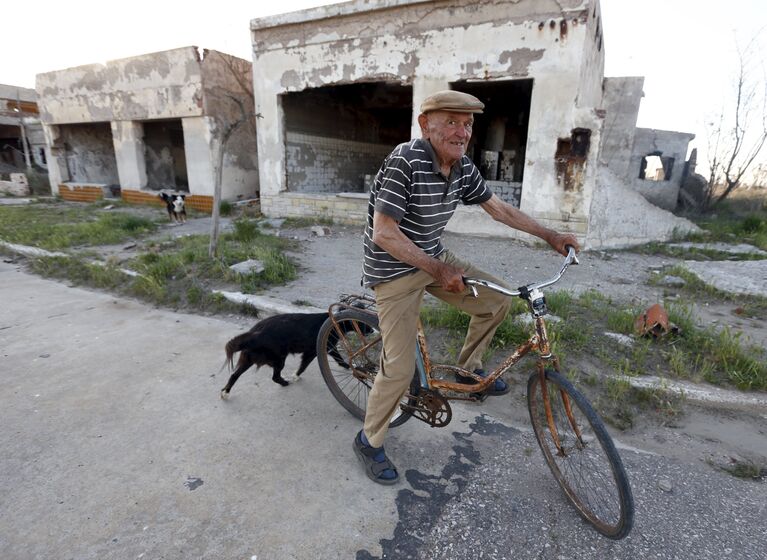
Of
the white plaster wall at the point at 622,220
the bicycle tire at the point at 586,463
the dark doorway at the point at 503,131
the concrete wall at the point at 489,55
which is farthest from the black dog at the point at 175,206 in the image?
the bicycle tire at the point at 586,463

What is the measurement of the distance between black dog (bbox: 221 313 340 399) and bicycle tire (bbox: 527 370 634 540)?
1.38 meters

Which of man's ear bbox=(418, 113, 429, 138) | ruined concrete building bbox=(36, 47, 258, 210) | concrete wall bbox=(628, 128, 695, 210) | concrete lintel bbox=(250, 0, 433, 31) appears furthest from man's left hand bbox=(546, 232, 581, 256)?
concrete wall bbox=(628, 128, 695, 210)

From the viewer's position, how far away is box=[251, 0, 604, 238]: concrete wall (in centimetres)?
673

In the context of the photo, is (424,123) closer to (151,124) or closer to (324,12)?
(324,12)

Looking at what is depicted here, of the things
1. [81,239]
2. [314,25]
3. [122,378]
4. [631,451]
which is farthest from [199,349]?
[314,25]

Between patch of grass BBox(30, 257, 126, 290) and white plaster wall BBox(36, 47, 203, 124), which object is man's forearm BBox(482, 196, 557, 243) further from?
white plaster wall BBox(36, 47, 203, 124)

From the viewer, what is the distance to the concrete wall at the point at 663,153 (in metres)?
12.6

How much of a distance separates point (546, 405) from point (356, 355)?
1.11 meters

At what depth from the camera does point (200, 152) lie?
37.7 feet

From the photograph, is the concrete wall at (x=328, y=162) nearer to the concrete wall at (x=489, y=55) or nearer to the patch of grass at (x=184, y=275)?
the concrete wall at (x=489, y=55)

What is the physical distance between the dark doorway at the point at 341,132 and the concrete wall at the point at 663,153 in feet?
24.2

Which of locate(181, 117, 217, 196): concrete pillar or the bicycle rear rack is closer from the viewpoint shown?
the bicycle rear rack

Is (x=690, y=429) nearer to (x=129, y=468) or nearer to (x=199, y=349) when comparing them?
(x=129, y=468)

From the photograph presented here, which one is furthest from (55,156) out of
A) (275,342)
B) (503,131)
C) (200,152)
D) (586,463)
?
(586,463)
